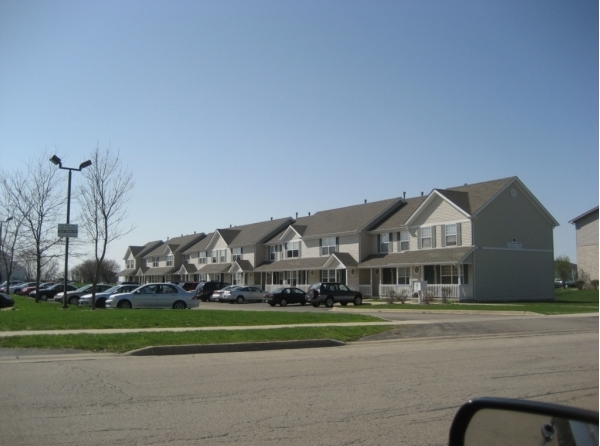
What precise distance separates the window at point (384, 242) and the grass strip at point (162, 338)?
3310 centimetres

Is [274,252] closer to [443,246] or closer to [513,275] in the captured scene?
[443,246]

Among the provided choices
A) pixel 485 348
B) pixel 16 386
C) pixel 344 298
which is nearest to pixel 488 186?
pixel 344 298

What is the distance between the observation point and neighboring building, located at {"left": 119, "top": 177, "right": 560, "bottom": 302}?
43.5 meters

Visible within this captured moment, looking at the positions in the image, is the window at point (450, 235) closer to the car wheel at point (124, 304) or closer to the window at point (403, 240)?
the window at point (403, 240)

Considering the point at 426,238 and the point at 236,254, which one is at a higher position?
the point at 236,254

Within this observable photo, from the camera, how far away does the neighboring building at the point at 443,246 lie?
143 feet

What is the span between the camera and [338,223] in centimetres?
5738

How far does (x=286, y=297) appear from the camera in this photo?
145 feet

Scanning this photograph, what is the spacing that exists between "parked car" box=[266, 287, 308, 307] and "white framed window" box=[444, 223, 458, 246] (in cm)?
1109

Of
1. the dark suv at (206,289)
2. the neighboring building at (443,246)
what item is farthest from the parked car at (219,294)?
the neighboring building at (443,246)

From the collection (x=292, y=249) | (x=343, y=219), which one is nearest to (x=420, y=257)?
(x=343, y=219)

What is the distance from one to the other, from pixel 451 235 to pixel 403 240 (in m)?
5.48

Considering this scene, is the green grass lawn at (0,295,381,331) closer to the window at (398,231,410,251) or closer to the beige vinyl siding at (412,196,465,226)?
the beige vinyl siding at (412,196,465,226)

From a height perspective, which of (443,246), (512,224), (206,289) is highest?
(512,224)
